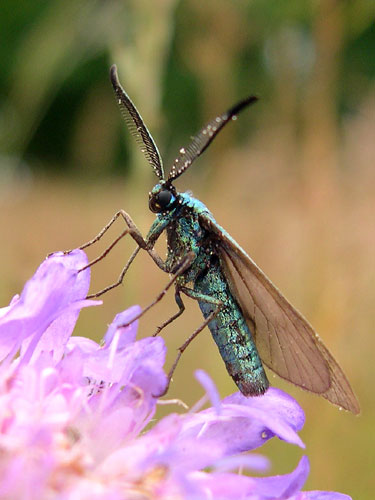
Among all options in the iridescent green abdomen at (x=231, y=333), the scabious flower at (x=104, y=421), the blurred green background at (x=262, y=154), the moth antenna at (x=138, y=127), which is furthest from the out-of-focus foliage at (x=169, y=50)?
the scabious flower at (x=104, y=421)

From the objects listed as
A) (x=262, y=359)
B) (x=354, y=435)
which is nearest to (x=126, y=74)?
(x=262, y=359)

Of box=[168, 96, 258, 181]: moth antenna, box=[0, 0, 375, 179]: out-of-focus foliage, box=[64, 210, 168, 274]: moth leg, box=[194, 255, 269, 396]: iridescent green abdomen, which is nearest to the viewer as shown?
box=[168, 96, 258, 181]: moth antenna

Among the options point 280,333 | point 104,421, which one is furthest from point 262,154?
point 104,421

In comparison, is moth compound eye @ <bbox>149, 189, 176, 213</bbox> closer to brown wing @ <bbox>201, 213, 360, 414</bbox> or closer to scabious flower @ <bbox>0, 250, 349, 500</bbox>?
brown wing @ <bbox>201, 213, 360, 414</bbox>

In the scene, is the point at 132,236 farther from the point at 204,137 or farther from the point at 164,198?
the point at 204,137

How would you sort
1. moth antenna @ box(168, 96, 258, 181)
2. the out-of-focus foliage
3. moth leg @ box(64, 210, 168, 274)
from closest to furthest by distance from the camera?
moth antenna @ box(168, 96, 258, 181), moth leg @ box(64, 210, 168, 274), the out-of-focus foliage

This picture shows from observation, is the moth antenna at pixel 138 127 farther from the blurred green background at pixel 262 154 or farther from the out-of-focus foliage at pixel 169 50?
the blurred green background at pixel 262 154

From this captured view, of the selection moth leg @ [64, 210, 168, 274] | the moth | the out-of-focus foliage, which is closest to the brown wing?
the moth
